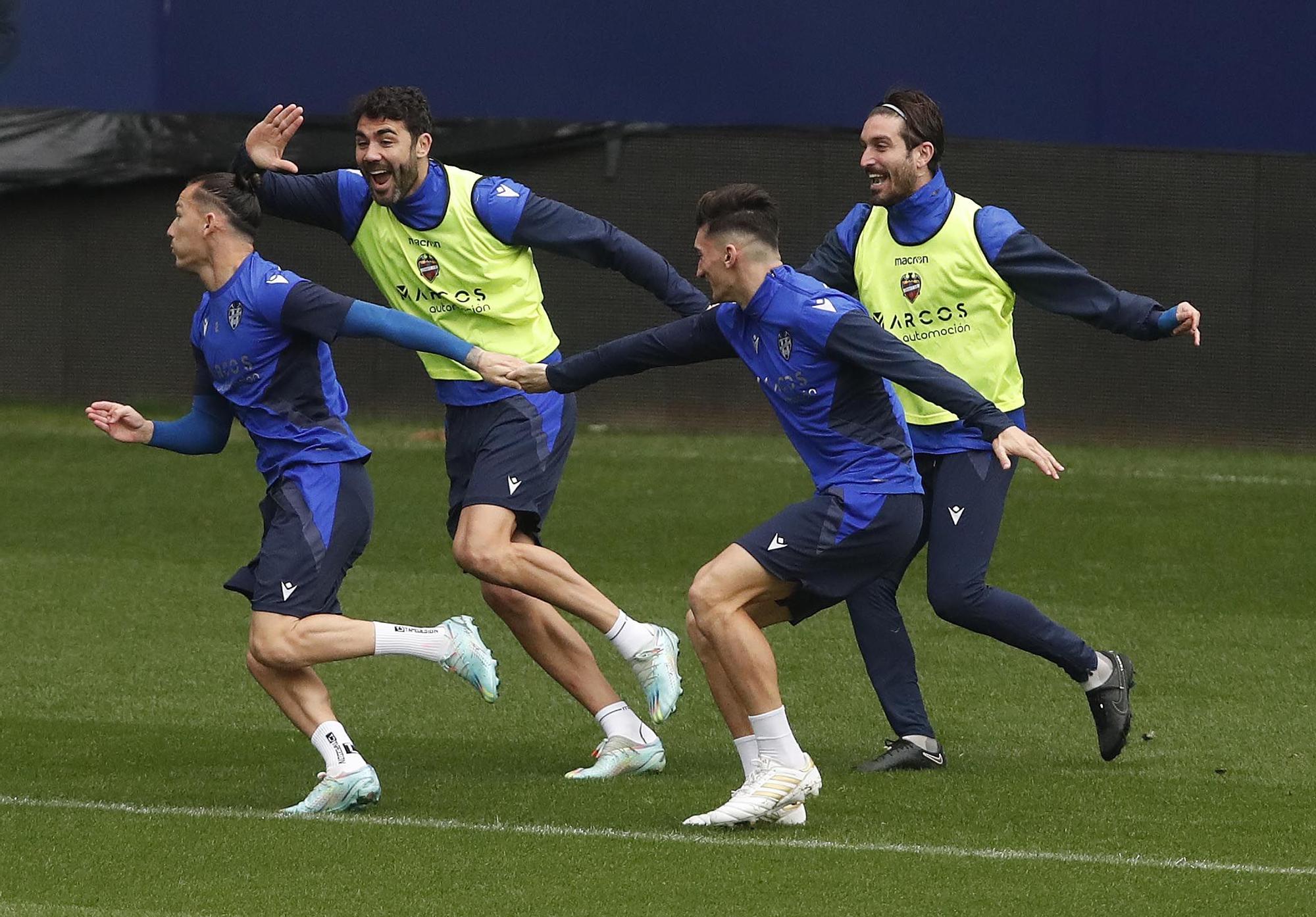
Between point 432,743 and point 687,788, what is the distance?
1231mm

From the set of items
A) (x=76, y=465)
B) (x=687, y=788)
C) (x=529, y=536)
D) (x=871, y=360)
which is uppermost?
(x=871, y=360)

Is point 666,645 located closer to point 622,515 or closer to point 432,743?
point 432,743

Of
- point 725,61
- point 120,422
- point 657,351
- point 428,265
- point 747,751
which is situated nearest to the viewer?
point 747,751

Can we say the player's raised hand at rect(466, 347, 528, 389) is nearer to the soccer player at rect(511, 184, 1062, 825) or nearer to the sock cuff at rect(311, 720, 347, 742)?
the soccer player at rect(511, 184, 1062, 825)

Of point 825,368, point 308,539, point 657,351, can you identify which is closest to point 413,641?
point 308,539

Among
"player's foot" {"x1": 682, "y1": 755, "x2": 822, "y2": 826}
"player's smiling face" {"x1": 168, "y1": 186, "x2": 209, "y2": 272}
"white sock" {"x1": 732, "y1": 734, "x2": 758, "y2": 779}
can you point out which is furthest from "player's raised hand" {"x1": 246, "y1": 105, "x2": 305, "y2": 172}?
"player's foot" {"x1": 682, "y1": 755, "x2": 822, "y2": 826}

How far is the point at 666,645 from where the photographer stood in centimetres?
674

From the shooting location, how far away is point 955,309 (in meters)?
6.95

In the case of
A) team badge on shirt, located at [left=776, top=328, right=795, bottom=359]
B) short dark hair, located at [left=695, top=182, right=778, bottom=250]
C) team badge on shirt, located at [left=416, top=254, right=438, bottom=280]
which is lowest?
team badge on shirt, located at [left=776, top=328, right=795, bottom=359]

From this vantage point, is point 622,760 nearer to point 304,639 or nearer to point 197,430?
point 304,639

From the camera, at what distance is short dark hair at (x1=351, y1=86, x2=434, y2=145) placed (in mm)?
6848

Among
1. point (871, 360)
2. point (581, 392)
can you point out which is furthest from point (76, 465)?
point (871, 360)

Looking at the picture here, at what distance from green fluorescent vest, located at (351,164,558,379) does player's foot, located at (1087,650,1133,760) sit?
224 cm

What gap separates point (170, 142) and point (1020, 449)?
12168 mm
